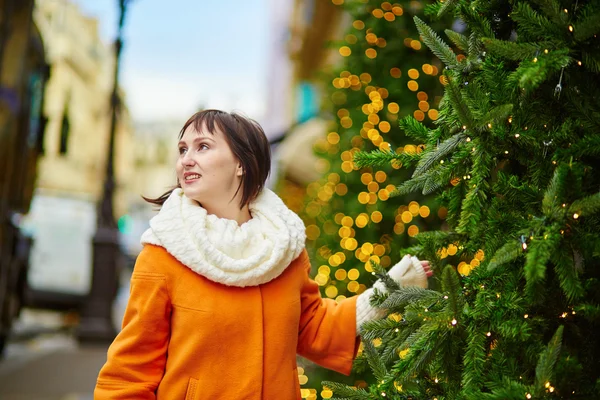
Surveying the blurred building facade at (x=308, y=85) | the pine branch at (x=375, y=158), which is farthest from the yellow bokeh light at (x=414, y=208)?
the pine branch at (x=375, y=158)

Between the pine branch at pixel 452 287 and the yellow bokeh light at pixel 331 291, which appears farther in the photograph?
the yellow bokeh light at pixel 331 291

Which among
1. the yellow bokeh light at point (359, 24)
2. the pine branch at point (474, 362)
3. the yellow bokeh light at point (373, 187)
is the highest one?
the yellow bokeh light at point (359, 24)

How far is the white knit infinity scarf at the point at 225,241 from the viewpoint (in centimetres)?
188

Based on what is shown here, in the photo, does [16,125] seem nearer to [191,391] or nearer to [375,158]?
[191,391]

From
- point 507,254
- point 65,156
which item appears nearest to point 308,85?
point 65,156

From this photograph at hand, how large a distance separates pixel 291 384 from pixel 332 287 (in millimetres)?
2627

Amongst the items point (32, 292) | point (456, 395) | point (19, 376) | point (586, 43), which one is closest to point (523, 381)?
point (456, 395)

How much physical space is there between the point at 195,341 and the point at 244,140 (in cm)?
67

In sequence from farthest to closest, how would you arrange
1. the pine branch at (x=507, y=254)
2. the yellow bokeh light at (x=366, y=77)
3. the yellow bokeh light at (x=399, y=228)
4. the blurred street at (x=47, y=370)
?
1. the blurred street at (x=47, y=370)
2. the yellow bokeh light at (x=366, y=77)
3. the yellow bokeh light at (x=399, y=228)
4. the pine branch at (x=507, y=254)

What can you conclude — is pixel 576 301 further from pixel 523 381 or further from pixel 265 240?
pixel 265 240

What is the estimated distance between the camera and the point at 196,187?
6.61 ft

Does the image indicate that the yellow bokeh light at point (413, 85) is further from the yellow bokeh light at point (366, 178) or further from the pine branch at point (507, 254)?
the pine branch at point (507, 254)

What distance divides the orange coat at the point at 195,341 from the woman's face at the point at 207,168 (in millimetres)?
231

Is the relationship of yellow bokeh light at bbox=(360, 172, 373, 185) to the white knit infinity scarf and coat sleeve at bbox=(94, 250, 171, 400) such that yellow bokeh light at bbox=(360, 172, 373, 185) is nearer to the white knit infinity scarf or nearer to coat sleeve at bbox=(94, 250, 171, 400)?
the white knit infinity scarf
